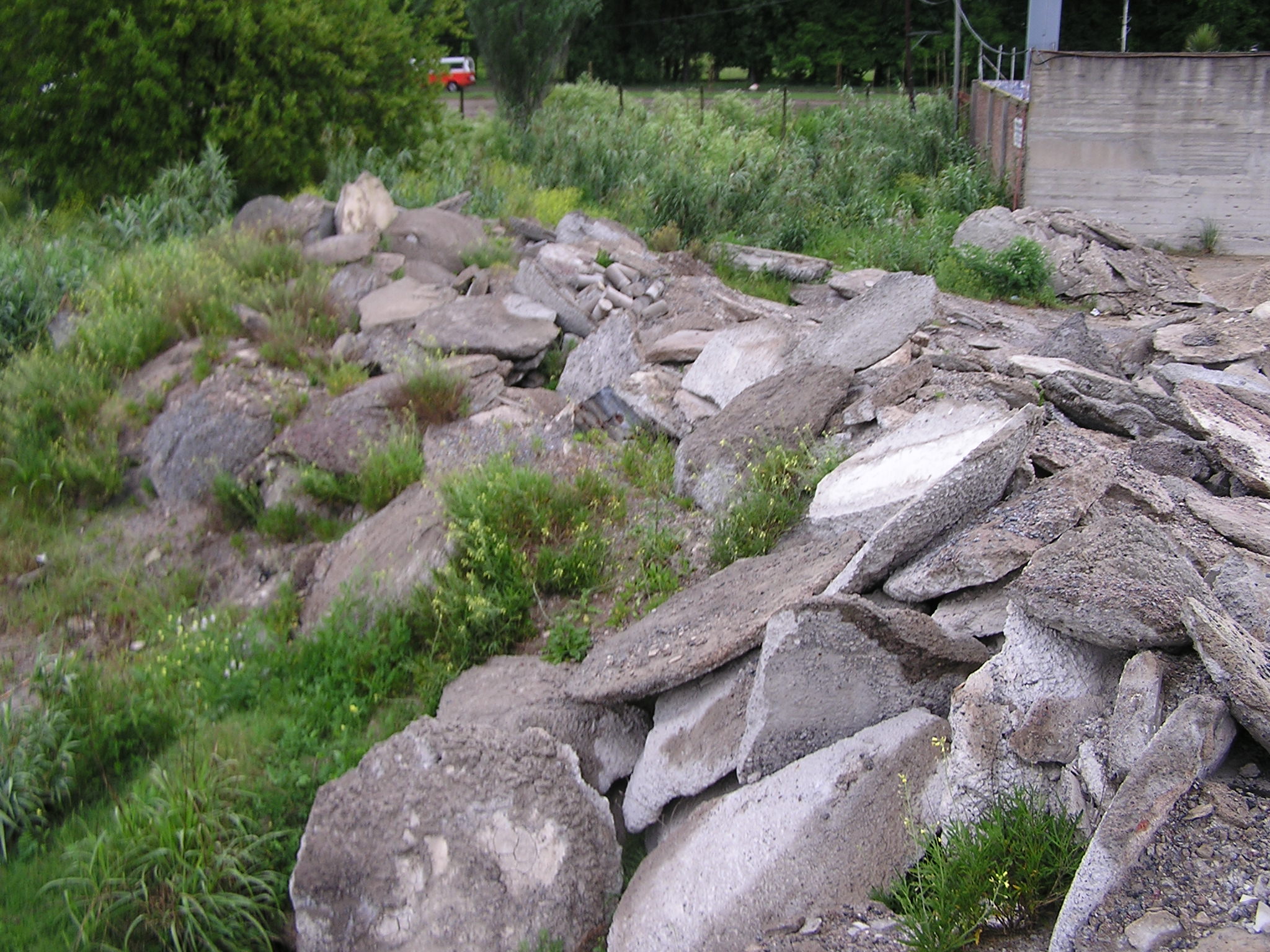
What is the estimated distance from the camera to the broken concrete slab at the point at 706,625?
12.7 feet

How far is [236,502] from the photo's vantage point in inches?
249

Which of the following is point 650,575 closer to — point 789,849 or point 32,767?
point 789,849

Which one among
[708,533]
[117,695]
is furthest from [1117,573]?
[117,695]

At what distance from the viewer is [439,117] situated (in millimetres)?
12195

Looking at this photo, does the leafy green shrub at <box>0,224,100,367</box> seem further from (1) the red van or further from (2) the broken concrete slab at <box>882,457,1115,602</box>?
(1) the red van

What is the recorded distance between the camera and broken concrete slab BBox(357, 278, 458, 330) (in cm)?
744

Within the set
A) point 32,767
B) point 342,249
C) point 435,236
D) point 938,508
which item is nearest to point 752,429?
point 938,508

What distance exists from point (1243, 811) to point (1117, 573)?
75cm

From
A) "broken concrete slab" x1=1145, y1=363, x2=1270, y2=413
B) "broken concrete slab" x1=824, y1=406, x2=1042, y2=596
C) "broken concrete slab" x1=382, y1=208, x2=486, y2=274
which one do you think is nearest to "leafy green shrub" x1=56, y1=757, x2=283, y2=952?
"broken concrete slab" x1=824, y1=406, x2=1042, y2=596

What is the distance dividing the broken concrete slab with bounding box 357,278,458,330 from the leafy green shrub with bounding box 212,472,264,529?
1.66 meters

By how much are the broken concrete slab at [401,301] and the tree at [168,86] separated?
136 inches

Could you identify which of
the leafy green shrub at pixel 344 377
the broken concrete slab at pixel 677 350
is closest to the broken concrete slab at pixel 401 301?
the leafy green shrub at pixel 344 377

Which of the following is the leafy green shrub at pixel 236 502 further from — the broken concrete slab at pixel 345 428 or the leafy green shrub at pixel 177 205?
the leafy green shrub at pixel 177 205

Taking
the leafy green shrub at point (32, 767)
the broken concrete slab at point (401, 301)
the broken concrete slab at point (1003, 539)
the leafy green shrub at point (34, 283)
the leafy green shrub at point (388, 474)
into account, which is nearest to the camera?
the broken concrete slab at point (1003, 539)
